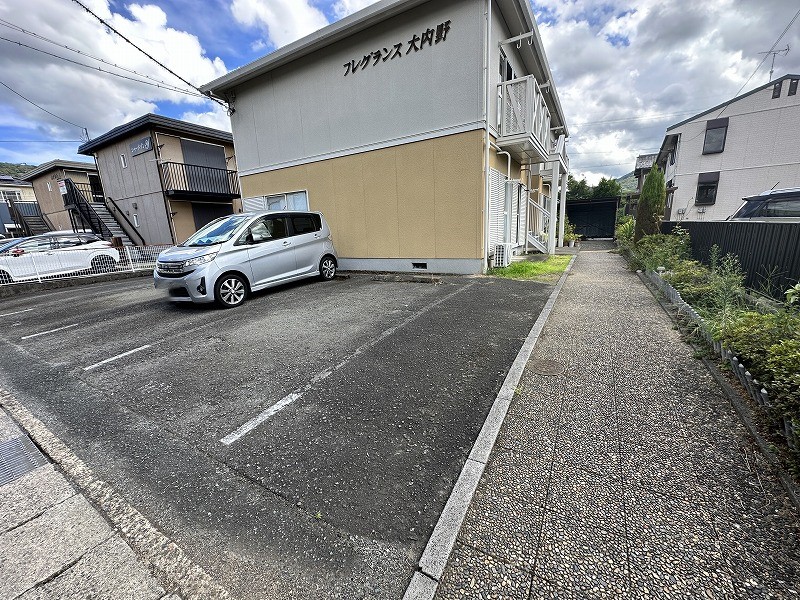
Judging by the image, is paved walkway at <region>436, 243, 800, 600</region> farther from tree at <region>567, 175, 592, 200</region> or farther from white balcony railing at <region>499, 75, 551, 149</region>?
tree at <region>567, 175, 592, 200</region>

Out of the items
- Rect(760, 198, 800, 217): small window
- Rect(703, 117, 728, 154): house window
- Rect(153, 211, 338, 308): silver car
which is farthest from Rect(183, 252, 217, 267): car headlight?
Rect(703, 117, 728, 154): house window

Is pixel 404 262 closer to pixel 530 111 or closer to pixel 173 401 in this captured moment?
pixel 530 111

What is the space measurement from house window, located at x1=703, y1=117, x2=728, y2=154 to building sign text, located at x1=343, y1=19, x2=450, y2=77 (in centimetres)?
2037

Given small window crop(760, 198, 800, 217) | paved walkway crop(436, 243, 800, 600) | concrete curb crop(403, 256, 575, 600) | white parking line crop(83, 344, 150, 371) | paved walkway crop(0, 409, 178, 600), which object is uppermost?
small window crop(760, 198, 800, 217)

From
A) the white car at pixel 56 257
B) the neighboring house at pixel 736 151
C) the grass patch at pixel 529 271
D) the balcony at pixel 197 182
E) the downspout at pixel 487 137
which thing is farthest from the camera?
the neighboring house at pixel 736 151

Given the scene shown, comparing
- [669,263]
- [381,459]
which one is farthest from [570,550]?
[669,263]

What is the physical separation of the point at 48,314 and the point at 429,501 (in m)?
8.39

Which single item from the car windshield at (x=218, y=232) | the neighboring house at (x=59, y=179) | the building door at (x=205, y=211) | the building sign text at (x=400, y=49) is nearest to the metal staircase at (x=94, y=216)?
the neighboring house at (x=59, y=179)

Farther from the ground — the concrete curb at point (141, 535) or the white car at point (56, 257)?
the white car at point (56, 257)

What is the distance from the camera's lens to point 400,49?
796cm

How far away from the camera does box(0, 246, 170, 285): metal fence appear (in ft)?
28.3

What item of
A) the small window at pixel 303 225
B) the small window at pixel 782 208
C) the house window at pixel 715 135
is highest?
the house window at pixel 715 135

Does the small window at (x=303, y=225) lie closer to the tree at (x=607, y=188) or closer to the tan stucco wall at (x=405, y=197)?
the tan stucco wall at (x=405, y=197)

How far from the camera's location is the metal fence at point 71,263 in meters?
8.62
